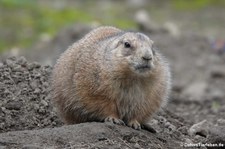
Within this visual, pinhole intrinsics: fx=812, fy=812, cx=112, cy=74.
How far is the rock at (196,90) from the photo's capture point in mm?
13828

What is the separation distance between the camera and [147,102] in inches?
324

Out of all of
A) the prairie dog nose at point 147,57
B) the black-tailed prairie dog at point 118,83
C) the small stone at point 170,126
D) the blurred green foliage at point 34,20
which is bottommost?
the small stone at point 170,126

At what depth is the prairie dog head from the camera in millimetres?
7836

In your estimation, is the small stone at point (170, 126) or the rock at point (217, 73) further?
the rock at point (217, 73)

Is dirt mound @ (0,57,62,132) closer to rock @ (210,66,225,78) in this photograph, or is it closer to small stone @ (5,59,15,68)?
small stone @ (5,59,15,68)

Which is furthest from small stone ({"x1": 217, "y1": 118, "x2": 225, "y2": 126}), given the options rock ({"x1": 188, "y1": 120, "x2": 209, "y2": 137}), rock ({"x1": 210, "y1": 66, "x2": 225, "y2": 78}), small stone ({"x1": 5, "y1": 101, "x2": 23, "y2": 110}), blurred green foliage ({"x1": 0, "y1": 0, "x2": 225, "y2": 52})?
blurred green foliage ({"x1": 0, "y1": 0, "x2": 225, "y2": 52})

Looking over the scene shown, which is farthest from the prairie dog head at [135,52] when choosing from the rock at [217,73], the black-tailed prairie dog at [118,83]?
the rock at [217,73]

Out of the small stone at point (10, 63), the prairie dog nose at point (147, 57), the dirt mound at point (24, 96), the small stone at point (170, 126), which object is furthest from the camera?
the small stone at point (10, 63)

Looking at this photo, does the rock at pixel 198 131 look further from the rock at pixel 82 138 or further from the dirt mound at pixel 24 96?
the dirt mound at pixel 24 96

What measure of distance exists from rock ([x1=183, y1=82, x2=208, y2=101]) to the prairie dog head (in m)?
5.35

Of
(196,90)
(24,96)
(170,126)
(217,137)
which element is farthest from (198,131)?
(196,90)

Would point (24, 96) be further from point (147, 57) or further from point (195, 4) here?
point (195, 4)

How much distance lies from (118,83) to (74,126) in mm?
664

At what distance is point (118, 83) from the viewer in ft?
26.4
